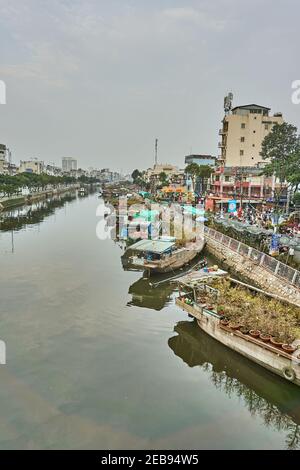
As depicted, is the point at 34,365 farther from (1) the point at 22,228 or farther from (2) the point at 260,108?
(2) the point at 260,108

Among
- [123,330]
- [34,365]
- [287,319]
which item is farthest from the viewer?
[123,330]

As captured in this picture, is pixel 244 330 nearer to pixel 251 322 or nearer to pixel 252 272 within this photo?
pixel 251 322

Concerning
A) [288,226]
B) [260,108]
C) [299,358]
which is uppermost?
[260,108]

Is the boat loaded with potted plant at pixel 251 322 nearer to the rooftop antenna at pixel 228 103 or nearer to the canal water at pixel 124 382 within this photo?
the canal water at pixel 124 382

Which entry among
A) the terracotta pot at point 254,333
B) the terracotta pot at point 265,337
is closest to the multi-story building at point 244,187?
the terracotta pot at point 254,333

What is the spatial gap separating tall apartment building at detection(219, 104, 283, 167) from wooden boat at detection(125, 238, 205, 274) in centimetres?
4968

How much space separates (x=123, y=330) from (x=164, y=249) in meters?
11.2

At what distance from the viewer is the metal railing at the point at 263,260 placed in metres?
22.0

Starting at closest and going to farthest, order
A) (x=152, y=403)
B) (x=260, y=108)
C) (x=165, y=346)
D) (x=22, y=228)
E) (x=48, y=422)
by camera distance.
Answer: (x=48, y=422), (x=152, y=403), (x=165, y=346), (x=22, y=228), (x=260, y=108)

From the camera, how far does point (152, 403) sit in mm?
14023

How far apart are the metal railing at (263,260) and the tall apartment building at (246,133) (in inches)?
1769

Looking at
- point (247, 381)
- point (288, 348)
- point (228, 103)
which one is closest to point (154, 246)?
point (247, 381)

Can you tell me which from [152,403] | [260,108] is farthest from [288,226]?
[260,108]

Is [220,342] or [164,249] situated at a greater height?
[164,249]
